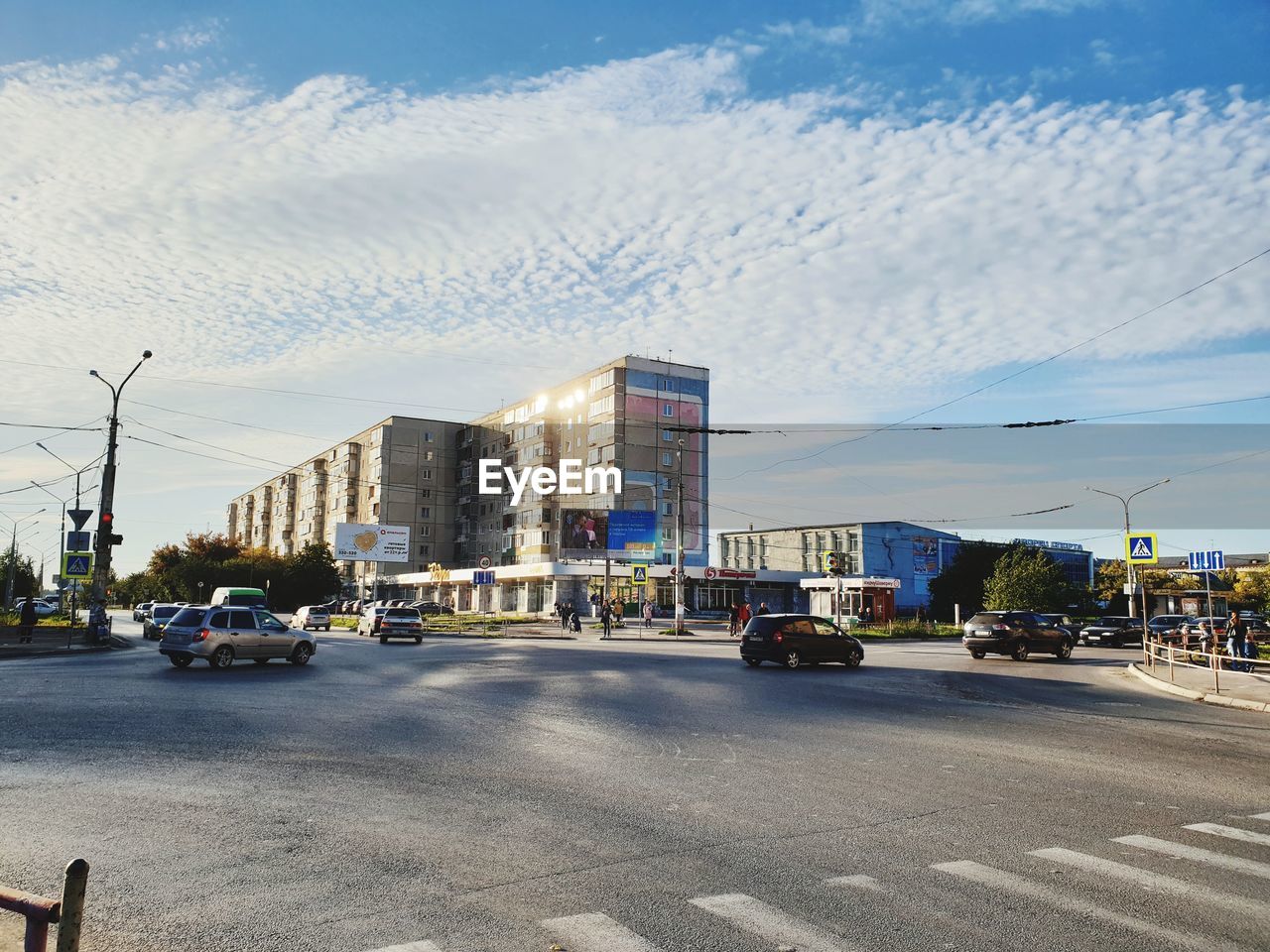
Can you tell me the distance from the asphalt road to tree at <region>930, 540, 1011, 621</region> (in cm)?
7200

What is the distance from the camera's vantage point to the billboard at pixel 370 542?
81.6 metres

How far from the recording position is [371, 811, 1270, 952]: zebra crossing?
15.9 ft

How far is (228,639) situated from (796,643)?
14.6 meters

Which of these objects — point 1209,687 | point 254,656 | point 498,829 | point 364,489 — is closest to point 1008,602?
point 1209,687

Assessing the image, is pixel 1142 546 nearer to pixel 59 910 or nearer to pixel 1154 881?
pixel 1154 881

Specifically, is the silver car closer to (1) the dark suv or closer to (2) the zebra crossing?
(2) the zebra crossing

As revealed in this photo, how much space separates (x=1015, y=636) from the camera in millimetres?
32062

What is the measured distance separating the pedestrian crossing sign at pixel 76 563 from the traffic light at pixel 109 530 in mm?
2996

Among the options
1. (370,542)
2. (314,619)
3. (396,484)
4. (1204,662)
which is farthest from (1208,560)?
(396,484)

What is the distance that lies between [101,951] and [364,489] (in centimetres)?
10951

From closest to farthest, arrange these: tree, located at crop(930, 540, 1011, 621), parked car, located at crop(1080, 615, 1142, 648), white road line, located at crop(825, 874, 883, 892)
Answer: white road line, located at crop(825, 874, 883, 892) < parked car, located at crop(1080, 615, 1142, 648) < tree, located at crop(930, 540, 1011, 621)

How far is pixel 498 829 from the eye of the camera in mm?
7180

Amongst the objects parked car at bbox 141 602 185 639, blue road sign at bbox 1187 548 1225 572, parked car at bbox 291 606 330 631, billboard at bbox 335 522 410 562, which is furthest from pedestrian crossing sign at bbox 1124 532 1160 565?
billboard at bbox 335 522 410 562

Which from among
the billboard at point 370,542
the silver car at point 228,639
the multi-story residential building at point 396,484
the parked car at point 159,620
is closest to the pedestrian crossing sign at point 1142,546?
the silver car at point 228,639
